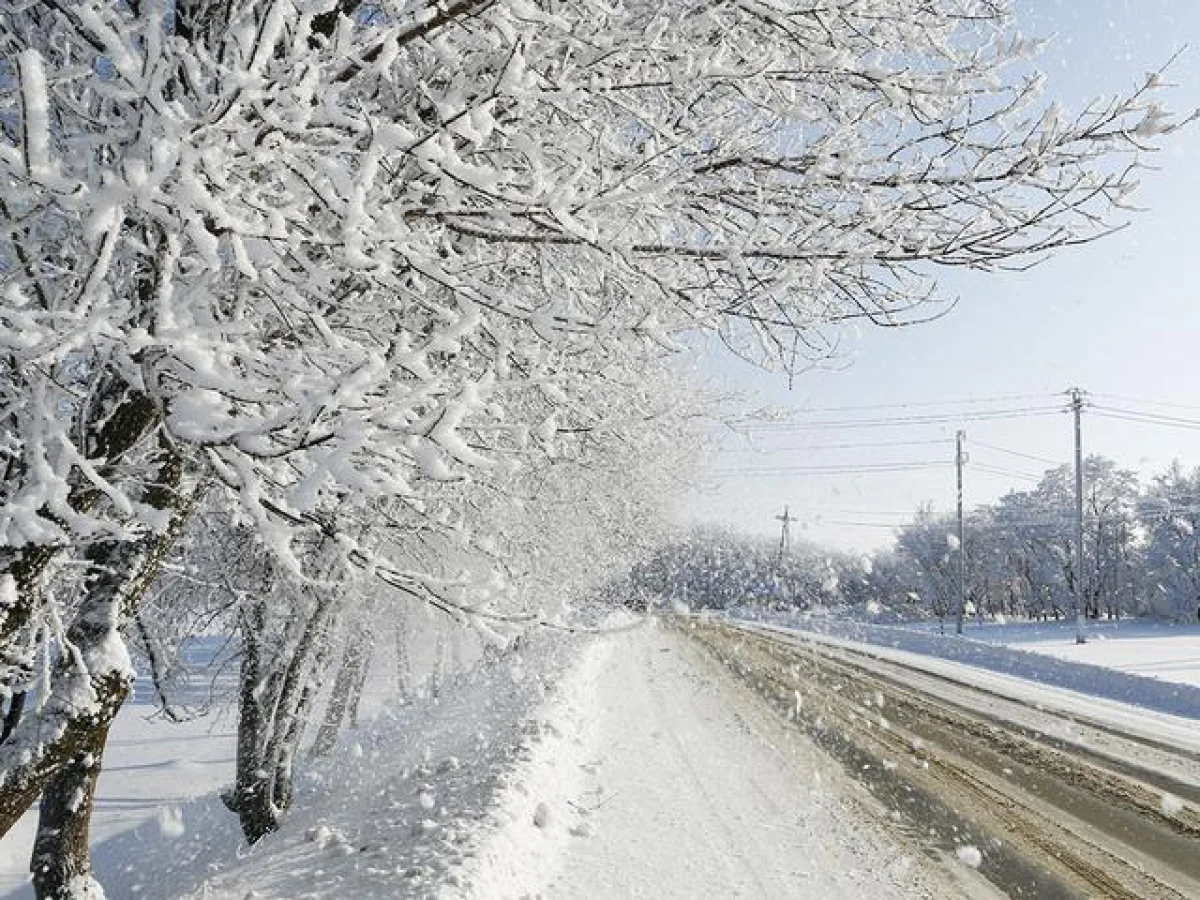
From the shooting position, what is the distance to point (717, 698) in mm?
12484

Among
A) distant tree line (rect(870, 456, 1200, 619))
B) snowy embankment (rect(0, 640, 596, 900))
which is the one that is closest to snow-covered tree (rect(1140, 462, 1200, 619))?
distant tree line (rect(870, 456, 1200, 619))

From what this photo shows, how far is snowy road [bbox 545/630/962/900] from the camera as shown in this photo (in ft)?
15.9

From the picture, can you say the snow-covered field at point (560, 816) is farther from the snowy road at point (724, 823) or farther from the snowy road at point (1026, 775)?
the snowy road at point (1026, 775)

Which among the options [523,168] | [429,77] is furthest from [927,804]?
[429,77]

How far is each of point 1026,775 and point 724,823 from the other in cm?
Result: 371

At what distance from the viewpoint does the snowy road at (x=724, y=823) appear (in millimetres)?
4840

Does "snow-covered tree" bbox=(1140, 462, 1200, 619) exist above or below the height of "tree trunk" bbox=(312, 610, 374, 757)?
above

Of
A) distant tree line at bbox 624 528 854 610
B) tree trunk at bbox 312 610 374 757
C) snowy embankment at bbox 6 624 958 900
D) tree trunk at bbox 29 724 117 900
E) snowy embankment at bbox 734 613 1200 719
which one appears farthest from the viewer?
distant tree line at bbox 624 528 854 610

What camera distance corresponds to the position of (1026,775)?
786cm

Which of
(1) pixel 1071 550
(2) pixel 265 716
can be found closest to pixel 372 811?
(2) pixel 265 716

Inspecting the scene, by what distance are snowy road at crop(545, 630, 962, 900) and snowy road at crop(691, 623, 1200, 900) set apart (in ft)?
1.67

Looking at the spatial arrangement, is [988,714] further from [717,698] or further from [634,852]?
[634,852]

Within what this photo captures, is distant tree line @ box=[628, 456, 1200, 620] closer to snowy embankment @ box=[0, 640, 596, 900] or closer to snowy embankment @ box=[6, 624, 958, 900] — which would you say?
snowy embankment @ box=[0, 640, 596, 900]

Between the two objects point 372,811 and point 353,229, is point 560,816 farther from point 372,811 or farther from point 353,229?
point 353,229
